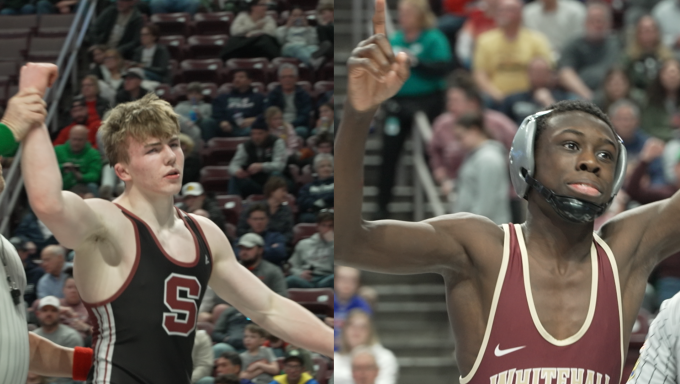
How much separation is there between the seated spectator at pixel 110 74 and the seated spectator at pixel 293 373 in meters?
2.48

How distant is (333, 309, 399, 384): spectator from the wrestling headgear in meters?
2.81

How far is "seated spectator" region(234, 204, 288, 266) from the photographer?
16.5ft

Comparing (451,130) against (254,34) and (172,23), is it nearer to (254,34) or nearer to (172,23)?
(254,34)

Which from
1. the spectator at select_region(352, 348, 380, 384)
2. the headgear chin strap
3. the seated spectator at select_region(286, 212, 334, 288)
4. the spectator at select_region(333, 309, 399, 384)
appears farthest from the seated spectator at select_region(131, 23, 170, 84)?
the headgear chin strap

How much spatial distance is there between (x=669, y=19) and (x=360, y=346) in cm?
398

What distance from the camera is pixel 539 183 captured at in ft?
8.74

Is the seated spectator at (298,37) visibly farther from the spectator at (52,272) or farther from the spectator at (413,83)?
the spectator at (52,272)

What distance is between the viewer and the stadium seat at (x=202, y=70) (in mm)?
6434

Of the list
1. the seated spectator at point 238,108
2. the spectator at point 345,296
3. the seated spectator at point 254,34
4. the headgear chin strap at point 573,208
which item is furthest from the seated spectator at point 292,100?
the headgear chin strap at point 573,208

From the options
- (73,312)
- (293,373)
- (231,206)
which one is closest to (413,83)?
(231,206)

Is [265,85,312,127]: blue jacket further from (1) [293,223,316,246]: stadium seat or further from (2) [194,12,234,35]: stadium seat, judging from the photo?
(1) [293,223,316,246]: stadium seat

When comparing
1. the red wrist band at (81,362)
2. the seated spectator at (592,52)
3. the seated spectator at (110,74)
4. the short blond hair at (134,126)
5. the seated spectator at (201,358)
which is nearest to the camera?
the short blond hair at (134,126)

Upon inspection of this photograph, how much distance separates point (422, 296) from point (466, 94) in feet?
4.96

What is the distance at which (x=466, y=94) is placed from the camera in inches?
251
